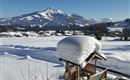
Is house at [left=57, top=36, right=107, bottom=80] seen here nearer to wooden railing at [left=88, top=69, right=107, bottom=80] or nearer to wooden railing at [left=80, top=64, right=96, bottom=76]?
wooden railing at [left=88, top=69, right=107, bottom=80]

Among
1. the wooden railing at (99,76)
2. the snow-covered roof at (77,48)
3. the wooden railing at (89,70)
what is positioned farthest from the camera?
the wooden railing at (89,70)

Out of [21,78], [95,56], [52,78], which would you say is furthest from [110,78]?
[95,56]

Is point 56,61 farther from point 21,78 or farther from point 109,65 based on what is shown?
point 21,78

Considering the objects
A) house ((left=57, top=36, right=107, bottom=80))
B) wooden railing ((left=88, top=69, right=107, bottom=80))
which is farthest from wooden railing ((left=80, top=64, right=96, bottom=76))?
house ((left=57, top=36, right=107, bottom=80))

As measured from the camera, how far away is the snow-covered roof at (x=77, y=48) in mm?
6672

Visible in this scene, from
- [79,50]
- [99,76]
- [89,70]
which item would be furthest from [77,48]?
[89,70]

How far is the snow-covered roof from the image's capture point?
6672mm

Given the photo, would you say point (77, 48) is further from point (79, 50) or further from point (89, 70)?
point (89, 70)

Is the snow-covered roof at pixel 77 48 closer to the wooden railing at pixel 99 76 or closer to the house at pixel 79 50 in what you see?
the house at pixel 79 50

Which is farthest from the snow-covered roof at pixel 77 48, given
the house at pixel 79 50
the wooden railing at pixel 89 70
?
the wooden railing at pixel 89 70

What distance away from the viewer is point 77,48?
21.8 feet

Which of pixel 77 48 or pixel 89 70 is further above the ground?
pixel 77 48

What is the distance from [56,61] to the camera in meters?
19.6

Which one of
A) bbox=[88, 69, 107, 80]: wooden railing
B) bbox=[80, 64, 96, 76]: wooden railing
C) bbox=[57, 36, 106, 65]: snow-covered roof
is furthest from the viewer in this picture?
bbox=[80, 64, 96, 76]: wooden railing
